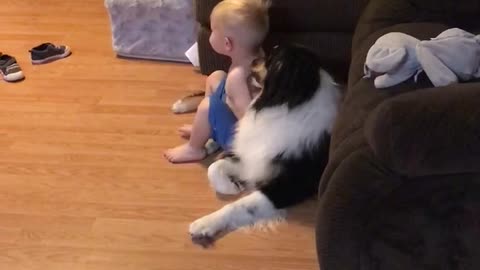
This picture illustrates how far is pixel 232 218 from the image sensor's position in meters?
1.92

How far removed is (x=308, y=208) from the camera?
200 centimetres

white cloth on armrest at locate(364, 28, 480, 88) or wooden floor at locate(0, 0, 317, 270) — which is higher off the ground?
white cloth on armrest at locate(364, 28, 480, 88)

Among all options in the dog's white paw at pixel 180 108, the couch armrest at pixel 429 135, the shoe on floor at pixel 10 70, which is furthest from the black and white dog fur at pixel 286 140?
the shoe on floor at pixel 10 70

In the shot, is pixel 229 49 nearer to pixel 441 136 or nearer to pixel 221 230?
pixel 221 230

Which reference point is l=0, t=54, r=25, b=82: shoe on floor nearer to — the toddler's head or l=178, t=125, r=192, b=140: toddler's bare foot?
l=178, t=125, r=192, b=140: toddler's bare foot

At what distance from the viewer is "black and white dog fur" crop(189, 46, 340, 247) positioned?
1.91m

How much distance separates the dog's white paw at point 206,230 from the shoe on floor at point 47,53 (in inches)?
52.1

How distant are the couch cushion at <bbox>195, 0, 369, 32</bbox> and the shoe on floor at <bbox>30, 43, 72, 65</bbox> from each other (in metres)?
0.85

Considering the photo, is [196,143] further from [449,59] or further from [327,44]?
[449,59]

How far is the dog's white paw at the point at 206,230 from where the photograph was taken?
189 centimetres

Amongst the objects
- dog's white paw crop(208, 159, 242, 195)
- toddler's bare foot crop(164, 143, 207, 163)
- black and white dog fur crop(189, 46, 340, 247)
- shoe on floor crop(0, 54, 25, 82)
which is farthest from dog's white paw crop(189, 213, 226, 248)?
shoe on floor crop(0, 54, 25, 82)

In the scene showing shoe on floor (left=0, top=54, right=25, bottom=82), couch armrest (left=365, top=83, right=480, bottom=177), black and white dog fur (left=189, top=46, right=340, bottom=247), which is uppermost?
couch armrest (left=365, top=83, right=480, bottom=177)

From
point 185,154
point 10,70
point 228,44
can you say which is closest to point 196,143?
point 185,154

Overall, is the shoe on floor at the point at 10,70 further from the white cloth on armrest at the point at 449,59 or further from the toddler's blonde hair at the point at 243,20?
the white cloth on armrest at the point at 449,59
